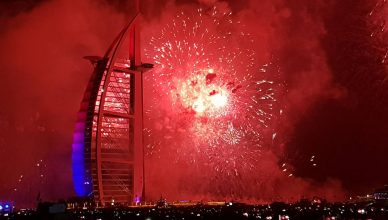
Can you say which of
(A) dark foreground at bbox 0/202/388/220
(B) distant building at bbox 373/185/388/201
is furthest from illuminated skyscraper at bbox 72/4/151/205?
(B) distant building at bbox 373/185/388/201

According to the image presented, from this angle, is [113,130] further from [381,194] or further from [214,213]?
[381,194]

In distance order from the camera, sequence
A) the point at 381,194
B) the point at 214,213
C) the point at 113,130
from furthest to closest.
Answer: the point at 381,194, the point at 214,213, the point at 113,130

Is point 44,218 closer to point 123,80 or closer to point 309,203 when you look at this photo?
point 123,80

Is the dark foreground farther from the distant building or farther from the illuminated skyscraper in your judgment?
the distant building

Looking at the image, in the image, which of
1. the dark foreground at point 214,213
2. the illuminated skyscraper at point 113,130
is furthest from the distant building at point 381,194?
the illuminated skyscraper at point 113,130

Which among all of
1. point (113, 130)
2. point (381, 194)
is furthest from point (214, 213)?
point (381, 194)

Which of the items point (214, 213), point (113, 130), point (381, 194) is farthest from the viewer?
point (381, 194)
